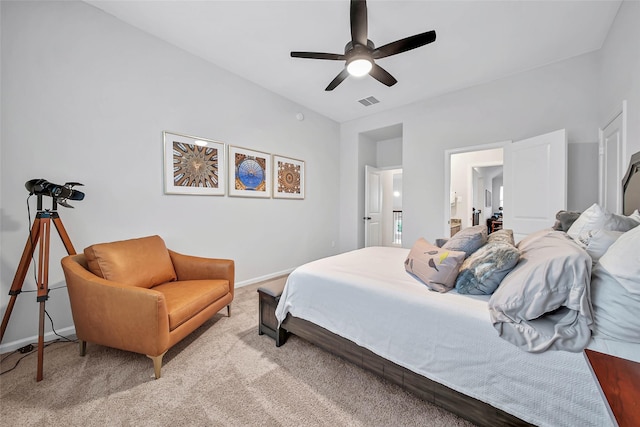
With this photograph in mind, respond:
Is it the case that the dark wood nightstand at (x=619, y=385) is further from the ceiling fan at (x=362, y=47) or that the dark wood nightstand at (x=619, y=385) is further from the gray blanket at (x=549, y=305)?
the ceiling fan at (x=362, y=47)

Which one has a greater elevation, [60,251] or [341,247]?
[60,251]

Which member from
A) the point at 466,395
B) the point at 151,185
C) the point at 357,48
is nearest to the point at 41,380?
the point at 151,185

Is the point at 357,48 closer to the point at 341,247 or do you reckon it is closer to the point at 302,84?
the point at 302,84

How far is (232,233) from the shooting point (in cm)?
331

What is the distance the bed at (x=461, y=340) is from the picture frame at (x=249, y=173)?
195 centimetres

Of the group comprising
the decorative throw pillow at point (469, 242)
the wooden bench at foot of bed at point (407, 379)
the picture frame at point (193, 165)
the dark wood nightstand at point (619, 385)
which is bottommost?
the wooden bench at foot of bed at point (407, 379)

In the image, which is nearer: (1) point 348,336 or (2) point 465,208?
(1) point 348,336

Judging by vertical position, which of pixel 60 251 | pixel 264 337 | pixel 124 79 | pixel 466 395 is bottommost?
pixel 264 337

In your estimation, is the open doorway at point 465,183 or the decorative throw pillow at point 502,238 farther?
the open doorway at point 465,183

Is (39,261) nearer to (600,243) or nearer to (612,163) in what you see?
(600,243)

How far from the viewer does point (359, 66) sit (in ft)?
7.06

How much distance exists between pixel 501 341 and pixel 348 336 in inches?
33.6

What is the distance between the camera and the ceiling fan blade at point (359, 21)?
1700 millimetres

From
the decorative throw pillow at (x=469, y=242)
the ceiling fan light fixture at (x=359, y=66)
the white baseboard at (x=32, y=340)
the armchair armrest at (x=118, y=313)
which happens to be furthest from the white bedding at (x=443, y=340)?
the white baseboard at (x=32, y=340)
